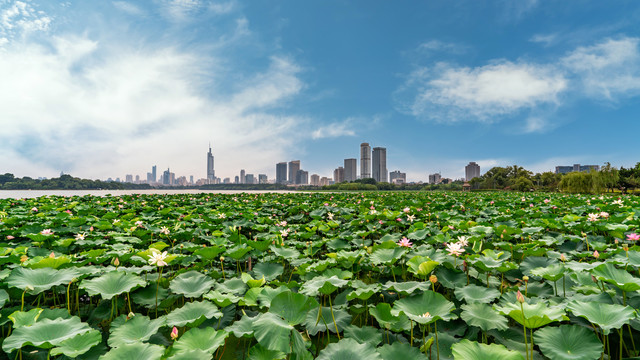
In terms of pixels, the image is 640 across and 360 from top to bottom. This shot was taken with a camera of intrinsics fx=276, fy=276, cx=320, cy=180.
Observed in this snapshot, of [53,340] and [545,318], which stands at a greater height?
[545,318]

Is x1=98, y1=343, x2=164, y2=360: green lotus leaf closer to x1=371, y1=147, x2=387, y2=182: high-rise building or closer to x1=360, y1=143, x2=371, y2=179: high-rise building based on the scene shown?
x1=371, y1=147, x2=387, y2=182: high-rise building

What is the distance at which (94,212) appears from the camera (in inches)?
302

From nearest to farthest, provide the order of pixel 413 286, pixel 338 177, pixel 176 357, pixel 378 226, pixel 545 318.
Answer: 1. pixel 176 357
2. pixel 545 318
3. pixel 413 286
4. pixel 378 226
5. pixel 338 177

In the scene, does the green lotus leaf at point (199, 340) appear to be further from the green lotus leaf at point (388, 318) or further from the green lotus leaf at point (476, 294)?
the green lotus leaf at point (476, 294)

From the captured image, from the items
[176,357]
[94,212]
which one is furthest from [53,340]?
[94,212]

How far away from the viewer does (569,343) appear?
1.64 meters

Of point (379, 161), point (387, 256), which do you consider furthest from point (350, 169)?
point (387, 256)

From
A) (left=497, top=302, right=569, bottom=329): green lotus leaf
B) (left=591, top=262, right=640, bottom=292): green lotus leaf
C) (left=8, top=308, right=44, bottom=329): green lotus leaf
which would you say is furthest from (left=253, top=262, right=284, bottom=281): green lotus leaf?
(left=591, top=262, right=640, bottom=292): green lotus leaf

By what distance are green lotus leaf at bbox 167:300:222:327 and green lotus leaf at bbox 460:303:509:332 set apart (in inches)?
68.3

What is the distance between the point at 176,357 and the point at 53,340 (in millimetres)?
873

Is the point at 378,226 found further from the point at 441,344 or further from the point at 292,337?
the point at 292,337

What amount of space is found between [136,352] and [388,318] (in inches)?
60.8

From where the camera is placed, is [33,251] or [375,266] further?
→ [33,251]

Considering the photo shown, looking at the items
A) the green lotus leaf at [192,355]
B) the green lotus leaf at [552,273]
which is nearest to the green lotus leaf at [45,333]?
the green lotus leaf at [192,355]
